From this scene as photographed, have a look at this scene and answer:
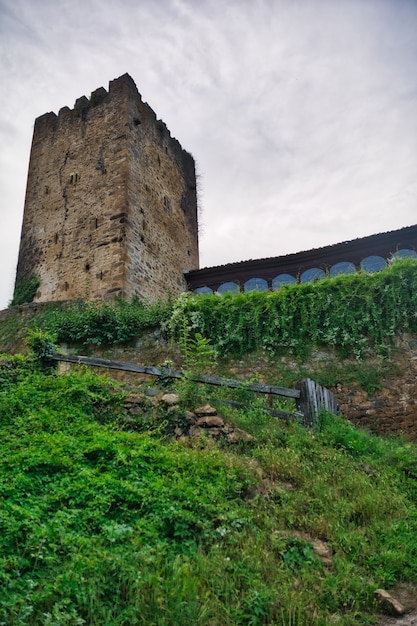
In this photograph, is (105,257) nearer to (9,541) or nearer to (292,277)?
(292,277)

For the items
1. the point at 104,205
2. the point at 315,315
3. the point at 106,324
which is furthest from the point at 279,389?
the point at 104,205

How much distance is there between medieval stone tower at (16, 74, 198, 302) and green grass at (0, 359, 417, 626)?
10.9 metres

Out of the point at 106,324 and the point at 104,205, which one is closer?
the point at 106,324

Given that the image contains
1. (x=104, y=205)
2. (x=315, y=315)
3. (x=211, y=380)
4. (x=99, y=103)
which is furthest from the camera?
(x=99, y=103)

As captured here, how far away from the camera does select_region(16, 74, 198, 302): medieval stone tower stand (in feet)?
55.0

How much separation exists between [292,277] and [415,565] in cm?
1398

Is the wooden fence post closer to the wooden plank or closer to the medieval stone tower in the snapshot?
the wooden plank

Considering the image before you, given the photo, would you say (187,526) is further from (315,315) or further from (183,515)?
(315,315)

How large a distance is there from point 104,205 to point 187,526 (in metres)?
15.0

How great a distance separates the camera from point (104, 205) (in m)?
17.4

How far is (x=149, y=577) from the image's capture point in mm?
3221

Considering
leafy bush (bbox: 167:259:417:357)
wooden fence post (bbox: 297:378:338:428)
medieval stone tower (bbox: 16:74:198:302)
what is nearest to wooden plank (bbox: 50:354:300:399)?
wooden fence post (bbox: 297:378:338:428)

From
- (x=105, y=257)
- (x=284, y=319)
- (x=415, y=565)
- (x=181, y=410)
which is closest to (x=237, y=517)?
(x=415, y=565)

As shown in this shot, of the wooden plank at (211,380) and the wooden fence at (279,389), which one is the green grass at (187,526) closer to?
the wooden fence at (279,389)
